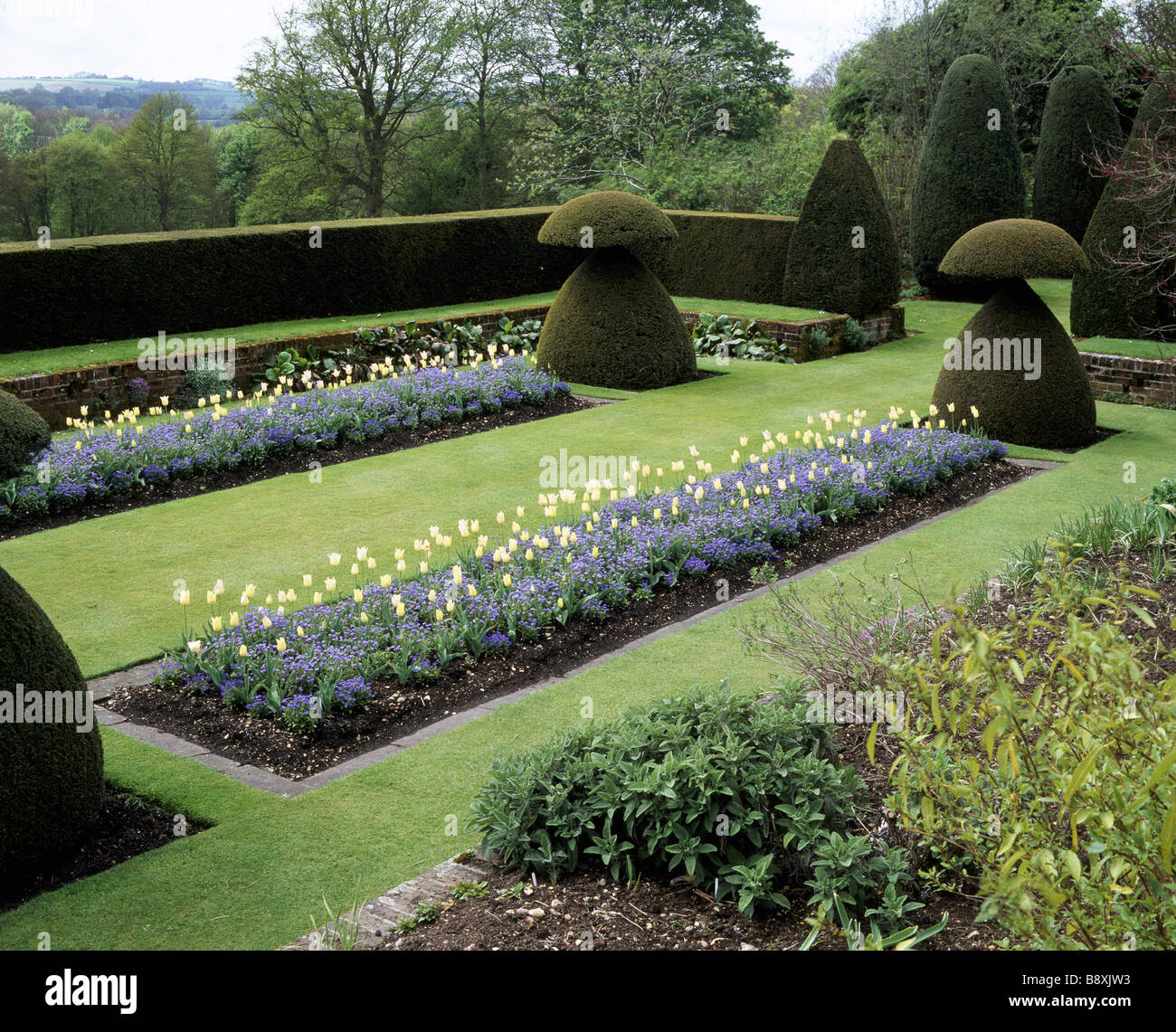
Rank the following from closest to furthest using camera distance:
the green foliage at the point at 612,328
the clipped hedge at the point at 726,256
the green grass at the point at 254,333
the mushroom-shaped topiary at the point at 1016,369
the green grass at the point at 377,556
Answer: the green grass at the point at 377,556 < the mushroom-shaped topiary at the point at 1016,369 < the green grass at the point at 254,333 < the green foliage at the point at 612,328 < the clipped hedge at the point at 726,256

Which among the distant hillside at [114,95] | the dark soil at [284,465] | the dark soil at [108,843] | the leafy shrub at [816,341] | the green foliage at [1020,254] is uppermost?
the distant hillside at [114,95]

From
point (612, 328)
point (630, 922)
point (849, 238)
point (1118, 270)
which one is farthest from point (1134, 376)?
Answer: point (630, 922)

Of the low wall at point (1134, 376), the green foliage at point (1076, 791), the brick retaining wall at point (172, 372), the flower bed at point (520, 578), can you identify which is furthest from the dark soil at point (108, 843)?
the low wall at point (1134, 376)

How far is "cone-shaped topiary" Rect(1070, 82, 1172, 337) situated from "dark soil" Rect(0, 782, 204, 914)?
48.1 ft

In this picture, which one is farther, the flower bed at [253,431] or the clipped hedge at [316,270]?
the clipped hedge at [316,270]

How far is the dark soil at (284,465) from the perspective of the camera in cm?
969

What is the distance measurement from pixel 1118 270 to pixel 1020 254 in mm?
5391

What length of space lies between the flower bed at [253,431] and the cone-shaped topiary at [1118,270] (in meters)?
8.04

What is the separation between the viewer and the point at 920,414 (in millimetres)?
12820

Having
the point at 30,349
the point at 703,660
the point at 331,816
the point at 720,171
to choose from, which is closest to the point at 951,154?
the point at 720,171

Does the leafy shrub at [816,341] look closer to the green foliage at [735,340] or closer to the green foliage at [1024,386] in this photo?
the green foliage at [735,340]

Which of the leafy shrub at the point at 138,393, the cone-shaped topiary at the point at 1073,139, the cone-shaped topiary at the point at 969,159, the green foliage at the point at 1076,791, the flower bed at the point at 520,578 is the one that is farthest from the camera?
the cone-shaped topiary at the point at 1073,139

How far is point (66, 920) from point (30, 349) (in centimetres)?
1254
